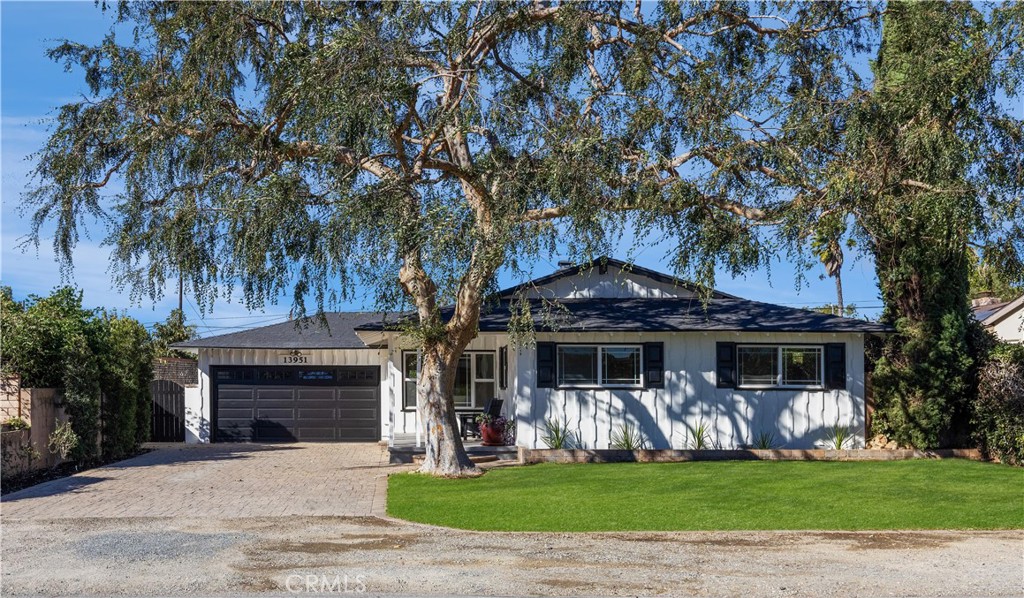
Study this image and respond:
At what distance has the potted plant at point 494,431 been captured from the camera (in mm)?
19609

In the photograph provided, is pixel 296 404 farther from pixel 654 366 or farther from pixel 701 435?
pixel 701 435

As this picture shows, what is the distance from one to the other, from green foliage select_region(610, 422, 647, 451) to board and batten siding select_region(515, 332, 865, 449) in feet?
0.28

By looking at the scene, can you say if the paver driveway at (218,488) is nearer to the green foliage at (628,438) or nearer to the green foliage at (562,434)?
the green foliage at (562,434)

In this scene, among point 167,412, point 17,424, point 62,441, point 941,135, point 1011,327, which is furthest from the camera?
point 1011,327

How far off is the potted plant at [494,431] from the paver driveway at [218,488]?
2041mm

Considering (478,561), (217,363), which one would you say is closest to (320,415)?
(217,363)

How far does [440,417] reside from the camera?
664 inches

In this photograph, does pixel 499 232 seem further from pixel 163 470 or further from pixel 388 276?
pixel 163 470

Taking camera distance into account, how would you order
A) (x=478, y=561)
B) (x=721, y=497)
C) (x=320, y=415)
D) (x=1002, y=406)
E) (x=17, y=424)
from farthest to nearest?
(x=320, y=415) → (x=1002, y=406) → (x=17, y=424) → (x=721, y=497) → (x=478, y=561)

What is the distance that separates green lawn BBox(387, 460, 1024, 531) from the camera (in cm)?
1172

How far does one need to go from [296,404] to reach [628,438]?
31.5 ft

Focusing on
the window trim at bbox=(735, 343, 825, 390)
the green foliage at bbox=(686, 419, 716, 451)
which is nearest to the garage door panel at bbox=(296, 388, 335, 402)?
the green foliage at bbox=(686, 419, 716, 451)

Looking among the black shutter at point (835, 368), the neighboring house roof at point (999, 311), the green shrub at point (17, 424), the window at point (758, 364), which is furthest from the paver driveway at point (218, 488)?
→ the neighboring house roof at point (999, 311)

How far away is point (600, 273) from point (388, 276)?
813 centimetres
